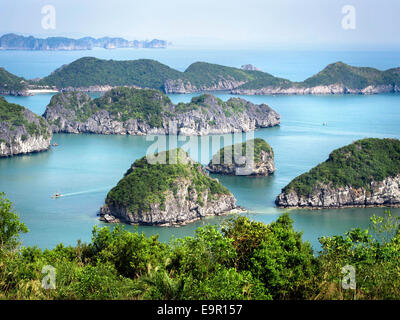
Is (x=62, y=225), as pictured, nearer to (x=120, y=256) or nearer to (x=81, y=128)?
(x=120, y=256)

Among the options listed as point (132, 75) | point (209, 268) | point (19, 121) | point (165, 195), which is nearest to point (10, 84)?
point (132, 75)

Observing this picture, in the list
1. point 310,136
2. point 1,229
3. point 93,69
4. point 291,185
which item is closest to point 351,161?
point 291,185

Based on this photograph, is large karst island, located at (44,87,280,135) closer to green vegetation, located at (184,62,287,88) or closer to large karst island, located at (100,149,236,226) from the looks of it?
large karst island, located at (100,149,236,226)

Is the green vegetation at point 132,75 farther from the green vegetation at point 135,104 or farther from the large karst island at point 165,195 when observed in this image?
the large karst island at point 165,195

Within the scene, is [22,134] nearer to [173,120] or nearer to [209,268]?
[173,120]

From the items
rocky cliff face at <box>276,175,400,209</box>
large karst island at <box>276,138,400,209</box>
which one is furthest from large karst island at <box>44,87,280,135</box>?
rocky cliff face at <box>276,175,400,209</box>

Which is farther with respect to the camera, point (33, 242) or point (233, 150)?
point (233, 150)

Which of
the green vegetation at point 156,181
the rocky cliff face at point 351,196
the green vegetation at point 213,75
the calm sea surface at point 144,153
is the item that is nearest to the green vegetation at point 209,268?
the calm sea surface at point 144,153
